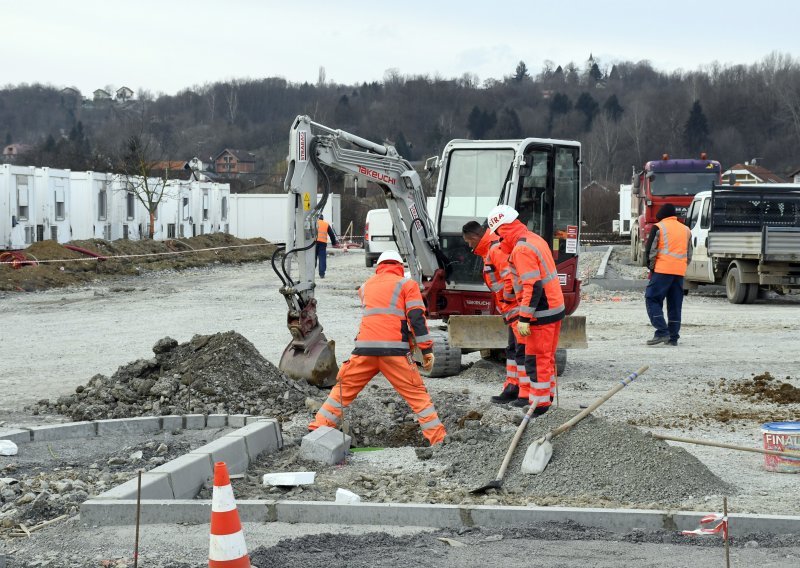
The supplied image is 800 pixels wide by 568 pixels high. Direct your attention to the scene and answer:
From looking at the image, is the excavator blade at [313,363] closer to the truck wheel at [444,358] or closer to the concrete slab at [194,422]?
the truck wheel at [444,358]

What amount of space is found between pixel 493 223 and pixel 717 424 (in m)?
2.87

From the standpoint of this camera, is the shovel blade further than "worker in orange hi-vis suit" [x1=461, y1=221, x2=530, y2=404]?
No

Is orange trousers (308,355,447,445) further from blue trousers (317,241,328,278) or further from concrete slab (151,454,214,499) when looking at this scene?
blue trousers (317,241,328,278)

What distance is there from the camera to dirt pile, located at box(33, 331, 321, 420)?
10.7m

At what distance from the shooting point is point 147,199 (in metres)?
51.4

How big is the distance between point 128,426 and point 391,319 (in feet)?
8.62

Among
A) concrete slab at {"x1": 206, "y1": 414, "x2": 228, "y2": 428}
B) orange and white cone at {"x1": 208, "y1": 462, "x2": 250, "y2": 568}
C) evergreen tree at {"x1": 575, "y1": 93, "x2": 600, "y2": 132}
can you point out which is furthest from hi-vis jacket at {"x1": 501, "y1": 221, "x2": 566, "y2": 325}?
evergreen tree at {"x1": 575, "y1": 93, "x2": 600, "y2": 132}

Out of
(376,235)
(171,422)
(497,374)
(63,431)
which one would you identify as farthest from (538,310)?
(376,235)

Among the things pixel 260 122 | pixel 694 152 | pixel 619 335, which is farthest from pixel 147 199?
pixel 260 122

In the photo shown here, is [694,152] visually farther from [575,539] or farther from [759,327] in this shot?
[575,539]

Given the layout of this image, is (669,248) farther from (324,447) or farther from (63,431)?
(63,431)

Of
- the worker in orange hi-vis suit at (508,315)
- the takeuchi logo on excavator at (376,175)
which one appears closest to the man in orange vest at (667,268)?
the takeuchi logo on excavator at (376,175)

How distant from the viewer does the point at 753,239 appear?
22.2 metres

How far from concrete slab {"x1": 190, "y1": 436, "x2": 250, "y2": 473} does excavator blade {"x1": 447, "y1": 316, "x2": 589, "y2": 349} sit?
5163 mm
